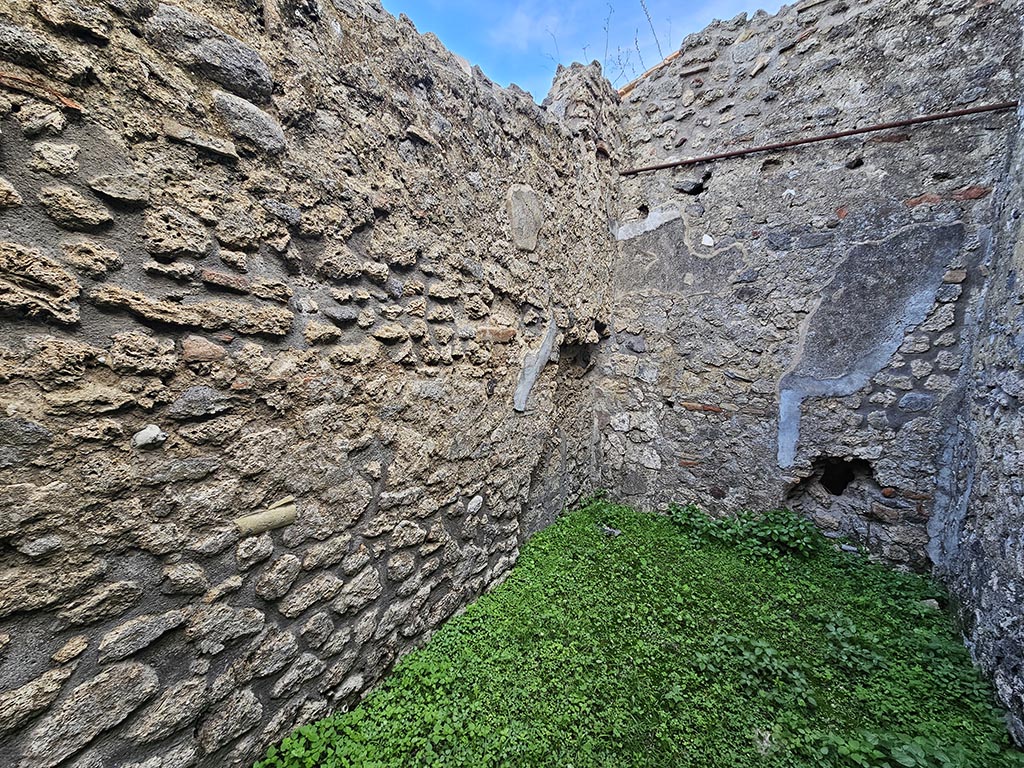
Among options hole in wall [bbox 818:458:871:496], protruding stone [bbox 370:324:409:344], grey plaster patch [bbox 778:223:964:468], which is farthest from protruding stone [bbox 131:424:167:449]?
hole in wall [bbox 818:458:871:496]

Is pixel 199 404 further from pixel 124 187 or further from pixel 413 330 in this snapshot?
pixel 413 330

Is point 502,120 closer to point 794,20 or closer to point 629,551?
point 794,20

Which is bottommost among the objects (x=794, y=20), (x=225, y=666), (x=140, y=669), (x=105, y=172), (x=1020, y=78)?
(x=225, y=666)

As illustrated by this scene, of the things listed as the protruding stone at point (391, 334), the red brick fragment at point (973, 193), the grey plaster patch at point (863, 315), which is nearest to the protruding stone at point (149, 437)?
the protruding stone at point (391, 334)

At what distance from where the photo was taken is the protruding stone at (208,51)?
3.83ft

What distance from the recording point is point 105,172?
108 cm

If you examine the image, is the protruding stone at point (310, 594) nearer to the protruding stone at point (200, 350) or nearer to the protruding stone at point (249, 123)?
the protruding stone at point (200, 350)

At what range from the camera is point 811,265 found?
9.34 ft

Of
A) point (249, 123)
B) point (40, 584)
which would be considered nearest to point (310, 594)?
point (40, 584)

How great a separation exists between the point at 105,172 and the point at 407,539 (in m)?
1.59

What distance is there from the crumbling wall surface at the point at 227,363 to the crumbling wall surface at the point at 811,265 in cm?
173

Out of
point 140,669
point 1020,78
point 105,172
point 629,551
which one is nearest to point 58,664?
point 140,669

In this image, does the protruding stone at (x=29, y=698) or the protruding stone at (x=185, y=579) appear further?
the protruding stone at (x=185, y=579)

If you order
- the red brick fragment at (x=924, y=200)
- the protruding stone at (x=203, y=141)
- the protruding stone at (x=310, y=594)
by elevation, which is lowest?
the protruding stone at (x=310, y=594)
